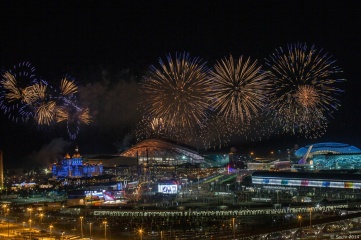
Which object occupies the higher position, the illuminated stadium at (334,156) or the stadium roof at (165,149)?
the stadium roof at (165,149)

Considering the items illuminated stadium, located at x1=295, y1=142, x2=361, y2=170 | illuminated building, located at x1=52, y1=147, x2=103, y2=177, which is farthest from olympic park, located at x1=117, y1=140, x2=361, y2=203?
illuminated building, located at x1=52, y1=147, x2=103, y2=177

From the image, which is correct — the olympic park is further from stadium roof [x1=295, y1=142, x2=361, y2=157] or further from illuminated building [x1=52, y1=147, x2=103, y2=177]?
illuminated building [x1=52, y1=147, x2=103, y2=177]

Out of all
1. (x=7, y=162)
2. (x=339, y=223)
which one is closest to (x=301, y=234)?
(x=339, y=223)

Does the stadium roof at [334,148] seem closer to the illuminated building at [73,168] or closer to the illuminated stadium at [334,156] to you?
the illuminated stadium at [334,156]

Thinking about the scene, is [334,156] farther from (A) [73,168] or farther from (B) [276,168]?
(A) [73,168]

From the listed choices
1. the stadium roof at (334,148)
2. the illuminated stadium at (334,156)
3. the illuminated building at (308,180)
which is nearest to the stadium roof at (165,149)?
the stadium roof at (334,148)

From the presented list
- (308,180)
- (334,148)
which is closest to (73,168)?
(334,148)
